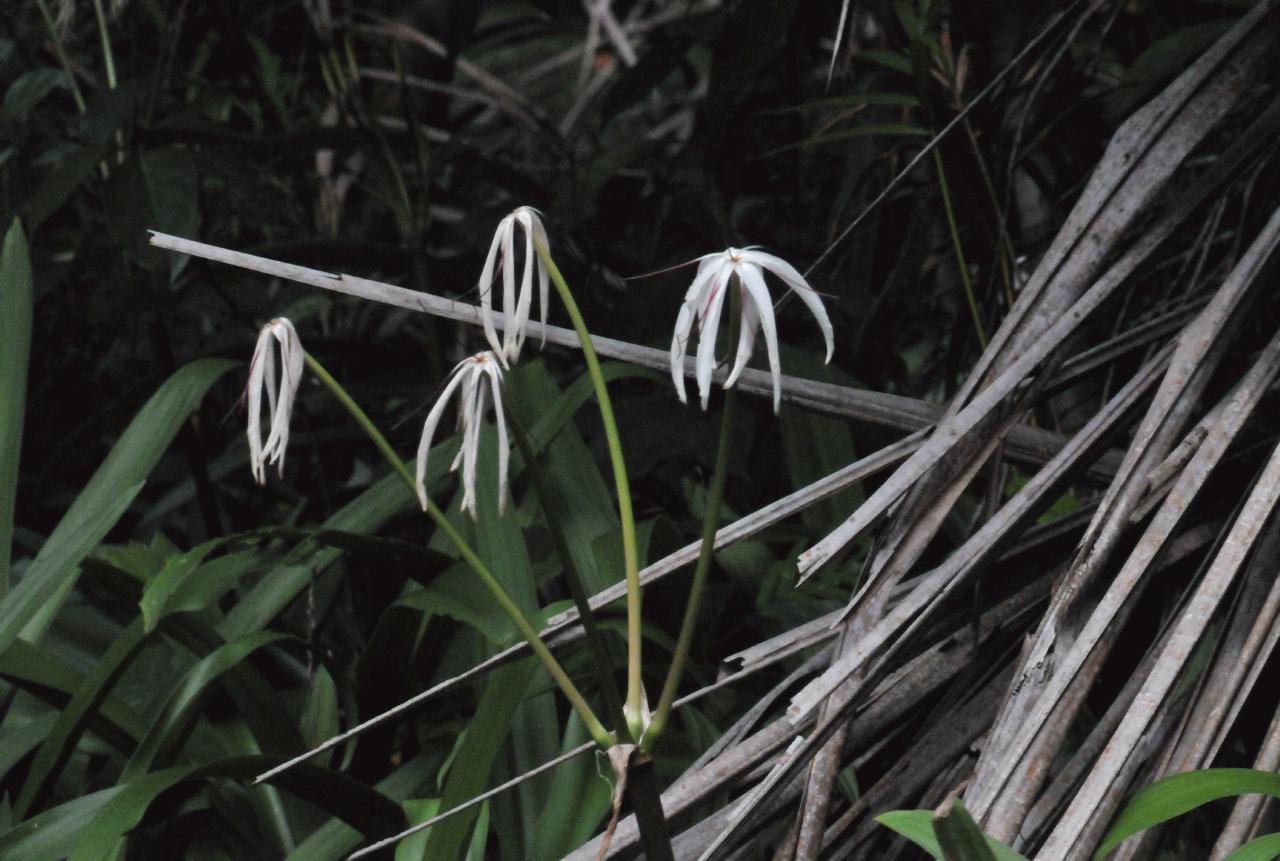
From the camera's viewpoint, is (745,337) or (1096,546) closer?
(745,337)

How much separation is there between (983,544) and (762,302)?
0.26 metres

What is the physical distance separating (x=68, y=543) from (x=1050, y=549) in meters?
0.68

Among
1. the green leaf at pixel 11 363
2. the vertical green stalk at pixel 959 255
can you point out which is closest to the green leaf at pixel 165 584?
the green leaf at pixel 11 363

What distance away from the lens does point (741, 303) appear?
411mm

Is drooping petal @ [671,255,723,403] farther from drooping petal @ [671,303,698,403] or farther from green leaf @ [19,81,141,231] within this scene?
green leaf @ [19,81,141,231]

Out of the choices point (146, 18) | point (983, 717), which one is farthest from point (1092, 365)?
point (146, 18)

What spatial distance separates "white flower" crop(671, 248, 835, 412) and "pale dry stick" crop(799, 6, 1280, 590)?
140mm

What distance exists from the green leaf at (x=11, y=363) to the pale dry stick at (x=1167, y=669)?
2.59ft

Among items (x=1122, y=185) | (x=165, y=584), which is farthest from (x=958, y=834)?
(x=165, y=584)

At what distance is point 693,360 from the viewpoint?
68cm

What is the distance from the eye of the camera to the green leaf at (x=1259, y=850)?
1.63 ft

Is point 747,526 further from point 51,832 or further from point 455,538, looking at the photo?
point 51,832

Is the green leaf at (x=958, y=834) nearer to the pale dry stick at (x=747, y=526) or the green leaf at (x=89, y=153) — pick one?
the pale dry stick at (x=747, y=526)

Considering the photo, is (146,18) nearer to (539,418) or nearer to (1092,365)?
(539,418)
